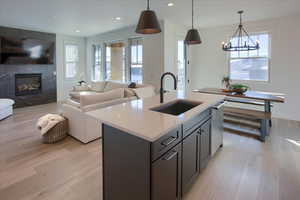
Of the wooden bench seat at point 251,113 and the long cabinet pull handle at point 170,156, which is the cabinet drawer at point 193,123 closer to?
the long cabinet pull handle at point 170,156

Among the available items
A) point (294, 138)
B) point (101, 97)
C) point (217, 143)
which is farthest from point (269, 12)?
point (101, 97)

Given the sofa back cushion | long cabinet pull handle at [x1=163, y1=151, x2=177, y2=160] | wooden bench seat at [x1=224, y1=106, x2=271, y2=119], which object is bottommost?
long cabinet pull handle at [x1=163, y1=151, x2=177, y2=160]

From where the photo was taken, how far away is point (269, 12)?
14.3 feet

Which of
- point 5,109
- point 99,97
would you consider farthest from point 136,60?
point 5,109

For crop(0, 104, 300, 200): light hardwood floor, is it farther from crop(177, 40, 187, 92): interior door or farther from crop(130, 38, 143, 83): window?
crop(130, 38, 143, 83): window

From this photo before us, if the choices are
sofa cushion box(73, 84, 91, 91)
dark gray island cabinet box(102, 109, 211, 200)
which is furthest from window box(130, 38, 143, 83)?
dark gray island cabinet box(102, 109, 211, 200)

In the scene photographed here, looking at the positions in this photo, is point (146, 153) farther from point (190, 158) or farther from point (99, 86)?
point (99, 86)

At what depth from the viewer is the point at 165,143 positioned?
4.80 feet

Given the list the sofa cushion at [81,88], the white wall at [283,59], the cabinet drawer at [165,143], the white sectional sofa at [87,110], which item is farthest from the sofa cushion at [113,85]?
the cabinet drawer at [165,143]

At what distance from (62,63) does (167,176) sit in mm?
7364

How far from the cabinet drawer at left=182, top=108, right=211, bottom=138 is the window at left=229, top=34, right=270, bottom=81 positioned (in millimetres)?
3885

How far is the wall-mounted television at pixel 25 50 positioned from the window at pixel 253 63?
6613 millimetres

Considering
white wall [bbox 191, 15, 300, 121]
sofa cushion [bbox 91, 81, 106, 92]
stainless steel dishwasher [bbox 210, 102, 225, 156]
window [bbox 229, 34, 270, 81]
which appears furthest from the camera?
sofa cushion [bbox 91, 81, 106, 92]

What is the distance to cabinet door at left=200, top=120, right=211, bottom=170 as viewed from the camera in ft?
7.26
